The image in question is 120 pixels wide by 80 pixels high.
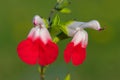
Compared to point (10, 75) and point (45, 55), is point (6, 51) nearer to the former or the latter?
point (10, 75)

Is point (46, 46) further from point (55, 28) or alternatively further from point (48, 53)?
point (55, 28)

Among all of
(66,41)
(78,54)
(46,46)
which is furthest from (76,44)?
(66,41)

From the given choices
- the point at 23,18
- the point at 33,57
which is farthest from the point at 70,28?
the point at 23,18

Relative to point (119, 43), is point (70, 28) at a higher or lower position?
higher

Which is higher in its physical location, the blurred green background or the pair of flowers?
the pair of flowers

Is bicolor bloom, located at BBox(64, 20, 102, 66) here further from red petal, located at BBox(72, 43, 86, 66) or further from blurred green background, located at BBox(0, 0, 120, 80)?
blurred green background, located at BBox(0, 0, 120, 80)

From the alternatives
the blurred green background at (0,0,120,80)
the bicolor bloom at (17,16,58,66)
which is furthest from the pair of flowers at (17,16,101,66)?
the blurred green background at (0,0,120,80)

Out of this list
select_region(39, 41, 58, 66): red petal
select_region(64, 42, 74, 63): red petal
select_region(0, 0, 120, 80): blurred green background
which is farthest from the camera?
select_region(0, 0, 120, 80): blurred green background
